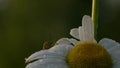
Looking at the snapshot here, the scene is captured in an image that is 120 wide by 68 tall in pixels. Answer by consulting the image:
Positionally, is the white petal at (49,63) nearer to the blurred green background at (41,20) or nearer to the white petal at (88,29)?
the white petal at (88,29)

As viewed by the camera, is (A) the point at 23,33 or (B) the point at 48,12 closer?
(A) the point at 23,33

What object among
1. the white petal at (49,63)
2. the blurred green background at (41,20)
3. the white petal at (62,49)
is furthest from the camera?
the blurred green background at (41,20)

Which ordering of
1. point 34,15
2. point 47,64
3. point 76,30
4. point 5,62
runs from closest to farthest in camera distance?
1. point 47,64
2. point 76,30
3. point 5,62
4. point 34,15

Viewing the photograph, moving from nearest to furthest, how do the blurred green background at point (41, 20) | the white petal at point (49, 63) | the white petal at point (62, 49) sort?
1. the white petal at point (49, 63)
2. the white petal at point (62, 49)
3. the blurred green background at point (41, 20)

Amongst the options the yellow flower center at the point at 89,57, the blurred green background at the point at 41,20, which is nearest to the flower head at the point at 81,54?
the yellow flower center at the point at 89,57

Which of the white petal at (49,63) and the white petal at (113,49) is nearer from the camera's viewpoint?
the white petal at (49,63)

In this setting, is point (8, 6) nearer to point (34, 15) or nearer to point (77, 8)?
point (34, 15)

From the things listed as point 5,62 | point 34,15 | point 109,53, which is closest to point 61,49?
point 109,53

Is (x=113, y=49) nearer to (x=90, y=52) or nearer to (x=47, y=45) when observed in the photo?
(x=90, y=52)
